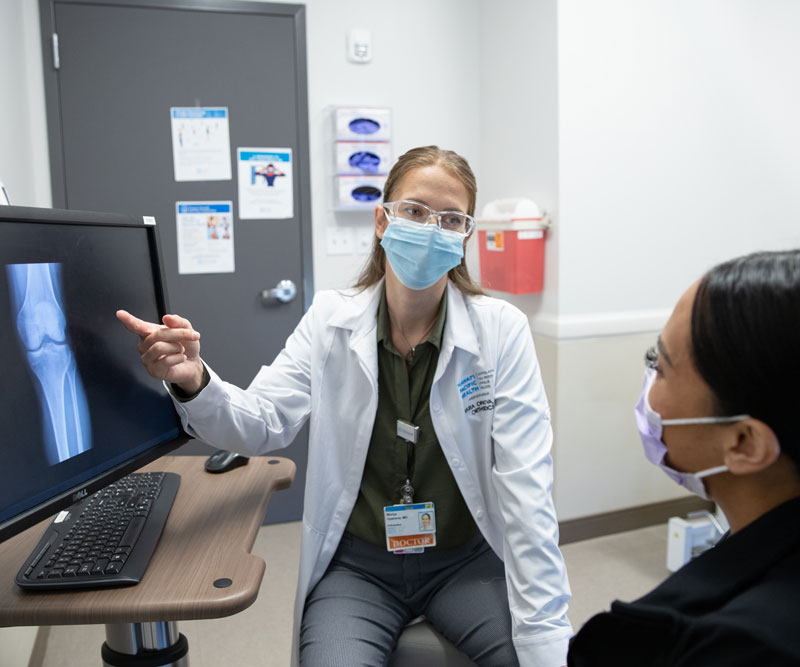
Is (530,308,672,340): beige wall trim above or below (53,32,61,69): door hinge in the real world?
below

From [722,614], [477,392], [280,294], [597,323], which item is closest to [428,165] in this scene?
[477,392]

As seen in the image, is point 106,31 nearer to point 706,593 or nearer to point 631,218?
point 631,218

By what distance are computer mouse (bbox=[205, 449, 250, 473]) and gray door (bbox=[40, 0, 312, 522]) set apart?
1.43 meters

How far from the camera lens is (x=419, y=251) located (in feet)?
4.74

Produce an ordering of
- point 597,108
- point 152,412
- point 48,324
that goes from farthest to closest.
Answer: point 597,108
point 152,412
point 48,324

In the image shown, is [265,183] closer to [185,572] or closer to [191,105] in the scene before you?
[191,105]

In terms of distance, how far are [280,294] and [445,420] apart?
1611 millimetres

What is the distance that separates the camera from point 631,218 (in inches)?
104

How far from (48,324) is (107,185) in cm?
191

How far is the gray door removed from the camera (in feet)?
8.34

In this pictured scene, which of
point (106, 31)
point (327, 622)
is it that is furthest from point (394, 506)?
point (106, 31)

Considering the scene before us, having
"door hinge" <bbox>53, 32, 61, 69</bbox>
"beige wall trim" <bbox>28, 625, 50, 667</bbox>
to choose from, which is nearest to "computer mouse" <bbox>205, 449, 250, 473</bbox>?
"beige wall trim" <bbox>28, 625, 50, 667</bbox>

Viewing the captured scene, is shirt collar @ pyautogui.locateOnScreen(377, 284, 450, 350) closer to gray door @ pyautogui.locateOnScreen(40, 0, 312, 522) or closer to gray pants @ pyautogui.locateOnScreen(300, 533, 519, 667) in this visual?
gray pants @ pyautogui.locateOnScreen(300, 533, 519, 667)

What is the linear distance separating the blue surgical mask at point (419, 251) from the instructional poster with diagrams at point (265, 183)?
56.1 inches
